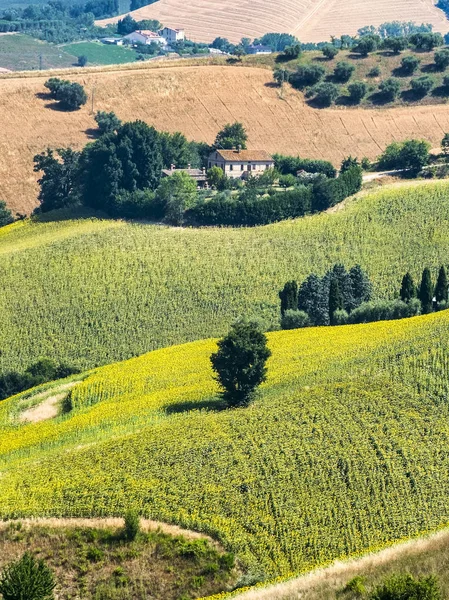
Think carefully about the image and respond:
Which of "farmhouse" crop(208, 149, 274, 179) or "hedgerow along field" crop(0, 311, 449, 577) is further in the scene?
"farmhouse" crop(208, 149, 274, 179)

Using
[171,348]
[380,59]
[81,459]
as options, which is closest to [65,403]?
[171,348]

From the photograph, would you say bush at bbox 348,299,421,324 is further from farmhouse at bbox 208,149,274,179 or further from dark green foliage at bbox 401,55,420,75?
dark green foliage at bbox 401,55,420,75

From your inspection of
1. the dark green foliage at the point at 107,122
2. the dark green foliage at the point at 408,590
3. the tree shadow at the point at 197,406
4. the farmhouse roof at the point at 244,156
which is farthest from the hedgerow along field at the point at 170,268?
the dark green foliage at the point at 408,590

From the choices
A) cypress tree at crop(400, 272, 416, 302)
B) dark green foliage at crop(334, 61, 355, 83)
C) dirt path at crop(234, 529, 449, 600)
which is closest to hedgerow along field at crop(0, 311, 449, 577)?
dirt path at crop(234, 529, 449, 600)

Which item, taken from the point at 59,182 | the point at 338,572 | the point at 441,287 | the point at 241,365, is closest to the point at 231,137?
the point at 59,182

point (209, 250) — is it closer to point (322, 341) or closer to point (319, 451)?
point (322, 341)

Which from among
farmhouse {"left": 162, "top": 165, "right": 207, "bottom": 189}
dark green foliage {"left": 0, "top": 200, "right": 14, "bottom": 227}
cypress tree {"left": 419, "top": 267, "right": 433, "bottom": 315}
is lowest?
cypress tree {"left": 419, "top": 267, "right": 433, "bottom": 315}
